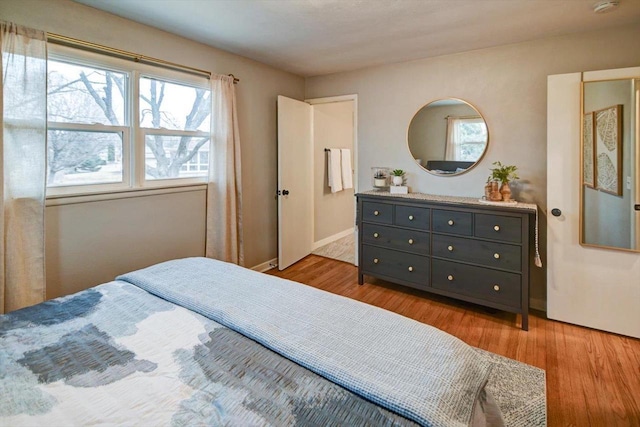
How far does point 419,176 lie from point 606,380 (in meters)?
2.22

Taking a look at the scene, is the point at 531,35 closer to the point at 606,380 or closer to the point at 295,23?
the point at 295,23

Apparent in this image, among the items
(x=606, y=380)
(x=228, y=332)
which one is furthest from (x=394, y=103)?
(x=228, y=332)

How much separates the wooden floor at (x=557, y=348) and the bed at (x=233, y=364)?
3.72 feet

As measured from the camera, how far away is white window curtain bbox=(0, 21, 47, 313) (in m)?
2.00

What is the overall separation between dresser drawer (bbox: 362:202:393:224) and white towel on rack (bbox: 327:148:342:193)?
186 centimetres

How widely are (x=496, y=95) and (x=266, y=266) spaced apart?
9.77 feet

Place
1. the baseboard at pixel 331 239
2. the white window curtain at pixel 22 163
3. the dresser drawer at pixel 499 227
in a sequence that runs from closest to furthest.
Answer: the white window curtain at pixel 22 163 < the dresser drawer at pixel 499 227 < the baseboard at pixel 331 239

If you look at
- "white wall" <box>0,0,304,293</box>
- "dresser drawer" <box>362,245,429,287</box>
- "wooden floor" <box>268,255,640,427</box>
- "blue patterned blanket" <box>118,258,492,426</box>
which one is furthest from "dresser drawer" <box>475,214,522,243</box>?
"white wall" <box>0,0,304,293</box>

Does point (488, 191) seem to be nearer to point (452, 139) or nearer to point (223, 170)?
point (452, 139)

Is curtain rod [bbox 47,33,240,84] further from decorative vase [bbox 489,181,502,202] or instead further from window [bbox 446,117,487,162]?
decorative vase [bbox 489,181,502,202]

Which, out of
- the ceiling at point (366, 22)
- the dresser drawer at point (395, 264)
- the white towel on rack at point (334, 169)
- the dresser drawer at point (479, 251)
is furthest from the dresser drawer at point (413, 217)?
the white towel on rack at point (334, 169)

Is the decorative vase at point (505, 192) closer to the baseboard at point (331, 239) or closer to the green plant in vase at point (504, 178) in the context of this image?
the green plant in vase at point (504, 178)

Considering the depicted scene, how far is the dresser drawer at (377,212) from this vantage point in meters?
3.32

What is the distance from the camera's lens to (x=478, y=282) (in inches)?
113
